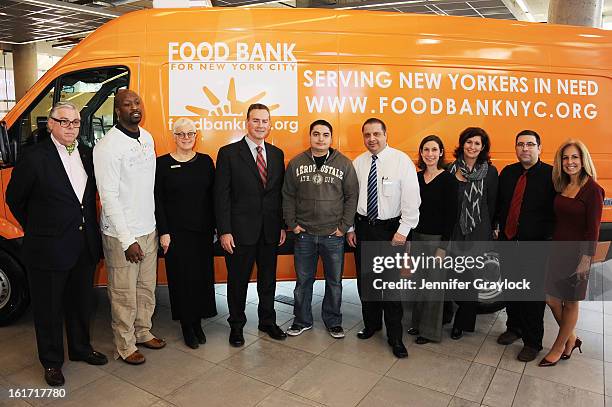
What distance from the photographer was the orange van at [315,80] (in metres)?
3.55

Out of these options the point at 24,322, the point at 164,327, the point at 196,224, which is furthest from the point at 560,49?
the point at 24,322

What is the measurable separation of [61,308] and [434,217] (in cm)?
249

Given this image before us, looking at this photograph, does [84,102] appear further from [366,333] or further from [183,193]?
[366,333]

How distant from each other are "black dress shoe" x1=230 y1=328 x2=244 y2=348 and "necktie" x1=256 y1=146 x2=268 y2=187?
1111mm

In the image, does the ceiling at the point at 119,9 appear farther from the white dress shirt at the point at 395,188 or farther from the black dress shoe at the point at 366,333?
the black dress shoe at the point at 366,333

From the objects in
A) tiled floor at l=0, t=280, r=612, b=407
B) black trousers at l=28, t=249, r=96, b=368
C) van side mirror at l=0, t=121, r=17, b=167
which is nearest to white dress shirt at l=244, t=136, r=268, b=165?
black trousers at l=28, t=249, r=96, b=368

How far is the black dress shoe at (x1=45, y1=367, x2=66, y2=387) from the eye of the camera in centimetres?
292

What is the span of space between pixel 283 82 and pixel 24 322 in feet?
9.37

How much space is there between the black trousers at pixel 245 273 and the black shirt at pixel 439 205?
1.09 meters

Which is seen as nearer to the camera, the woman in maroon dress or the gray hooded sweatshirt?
the woman in maroon dress

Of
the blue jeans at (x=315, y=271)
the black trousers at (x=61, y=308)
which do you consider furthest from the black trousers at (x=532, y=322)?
the black trousers at (x=61, y=308)

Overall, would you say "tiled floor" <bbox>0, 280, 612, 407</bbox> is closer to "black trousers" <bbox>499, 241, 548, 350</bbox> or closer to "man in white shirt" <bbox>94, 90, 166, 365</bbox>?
"black trousers" <bbox>499, 241, 548, 350</bbox>

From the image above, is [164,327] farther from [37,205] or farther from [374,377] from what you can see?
[374,377]

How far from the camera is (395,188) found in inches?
128
